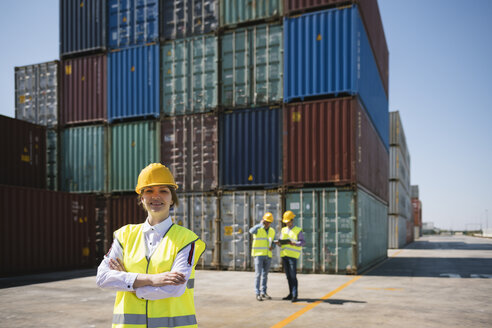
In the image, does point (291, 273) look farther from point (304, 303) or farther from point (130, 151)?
point (130, 151)

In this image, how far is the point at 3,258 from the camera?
14.9m

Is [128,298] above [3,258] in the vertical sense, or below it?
above

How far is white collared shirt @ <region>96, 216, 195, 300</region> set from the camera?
268cm

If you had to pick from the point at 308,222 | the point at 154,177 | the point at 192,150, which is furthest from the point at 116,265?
the point at 192,150

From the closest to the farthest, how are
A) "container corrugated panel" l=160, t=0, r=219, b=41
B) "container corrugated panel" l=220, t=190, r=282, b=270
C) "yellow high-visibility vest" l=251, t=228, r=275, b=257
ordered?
"yellow high-visibility vest" l=251, t=228, r=275, b=257 < "container corrugated panel" l=220, t=190, r=282, b=270 < "container corrugated panel" l=160, t=0, r=219, b=41

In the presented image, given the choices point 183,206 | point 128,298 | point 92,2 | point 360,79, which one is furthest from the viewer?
point 92,2

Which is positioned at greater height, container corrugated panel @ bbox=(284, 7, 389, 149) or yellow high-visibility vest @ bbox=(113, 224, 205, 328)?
container corrugated panel @ bbox=(284, 7, 389, 149)

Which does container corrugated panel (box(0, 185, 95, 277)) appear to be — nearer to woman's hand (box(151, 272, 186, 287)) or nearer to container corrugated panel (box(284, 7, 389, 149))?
container corrugated panel (box(284, 7, 389, 149))

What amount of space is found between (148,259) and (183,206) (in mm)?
15012

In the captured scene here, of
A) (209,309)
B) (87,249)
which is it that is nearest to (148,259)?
(209,309)

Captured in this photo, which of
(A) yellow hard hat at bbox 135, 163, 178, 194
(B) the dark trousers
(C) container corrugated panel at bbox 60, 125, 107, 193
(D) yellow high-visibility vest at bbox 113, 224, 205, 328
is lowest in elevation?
(B) the dark trousers

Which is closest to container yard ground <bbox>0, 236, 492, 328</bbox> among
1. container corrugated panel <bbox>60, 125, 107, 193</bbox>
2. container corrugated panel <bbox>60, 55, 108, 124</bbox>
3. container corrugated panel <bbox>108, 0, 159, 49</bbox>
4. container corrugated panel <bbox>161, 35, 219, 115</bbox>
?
container corrugated panel <bbox>60, 125, 107, 193</bbox>

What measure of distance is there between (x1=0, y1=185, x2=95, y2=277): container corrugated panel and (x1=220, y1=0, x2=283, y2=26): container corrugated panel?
9.05 metres

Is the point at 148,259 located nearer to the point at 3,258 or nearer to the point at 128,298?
the point at 128,298
